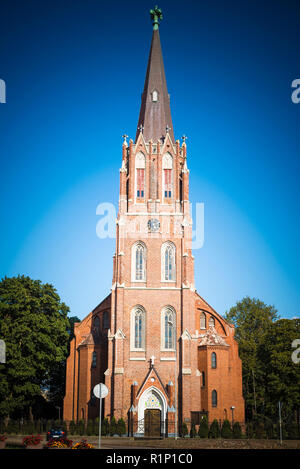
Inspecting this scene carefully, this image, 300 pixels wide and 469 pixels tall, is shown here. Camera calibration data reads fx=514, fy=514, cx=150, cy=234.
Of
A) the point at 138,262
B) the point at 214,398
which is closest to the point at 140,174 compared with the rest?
the point at 138,262

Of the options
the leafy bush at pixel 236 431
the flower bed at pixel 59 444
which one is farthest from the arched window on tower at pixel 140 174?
the flower bed at pixel 59 444

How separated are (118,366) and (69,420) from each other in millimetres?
8891

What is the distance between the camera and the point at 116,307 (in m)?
47.5

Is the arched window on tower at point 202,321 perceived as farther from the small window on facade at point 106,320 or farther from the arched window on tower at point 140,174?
the arched window on tower at point 140,174

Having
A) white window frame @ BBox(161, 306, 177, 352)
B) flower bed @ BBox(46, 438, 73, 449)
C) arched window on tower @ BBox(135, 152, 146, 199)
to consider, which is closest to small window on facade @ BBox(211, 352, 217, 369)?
white window frame @ BBox(161, 306, 177, 352)

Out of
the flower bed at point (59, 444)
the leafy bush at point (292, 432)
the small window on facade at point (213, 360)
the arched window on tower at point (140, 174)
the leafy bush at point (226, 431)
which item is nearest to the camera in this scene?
the flower bed at point (59, 444)

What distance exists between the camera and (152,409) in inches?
1774

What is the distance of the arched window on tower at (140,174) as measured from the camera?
170ft

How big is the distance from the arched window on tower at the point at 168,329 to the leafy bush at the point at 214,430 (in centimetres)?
734

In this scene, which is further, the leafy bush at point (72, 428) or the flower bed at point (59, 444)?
the leafy bush at point (72, 428)
